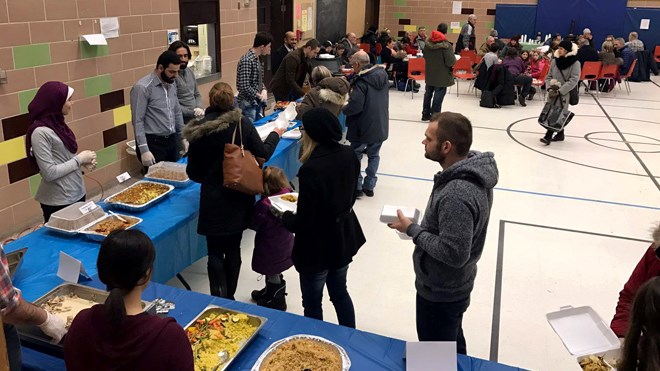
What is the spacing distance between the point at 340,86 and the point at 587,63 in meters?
8.35

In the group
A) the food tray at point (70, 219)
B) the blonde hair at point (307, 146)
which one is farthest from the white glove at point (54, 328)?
the blonde hair at point (307, 146)

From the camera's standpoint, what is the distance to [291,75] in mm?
6762

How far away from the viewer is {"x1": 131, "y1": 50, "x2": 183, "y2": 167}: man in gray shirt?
163 inches

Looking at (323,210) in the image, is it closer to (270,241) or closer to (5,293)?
(270,241)

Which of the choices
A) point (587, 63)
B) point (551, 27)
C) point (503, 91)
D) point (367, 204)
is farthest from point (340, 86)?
point (551, 27)

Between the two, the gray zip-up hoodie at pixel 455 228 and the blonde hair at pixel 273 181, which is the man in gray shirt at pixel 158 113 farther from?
the gray zip-up hoodie at pixel 455 228

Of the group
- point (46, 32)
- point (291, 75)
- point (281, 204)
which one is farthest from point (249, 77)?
point (281, 204)

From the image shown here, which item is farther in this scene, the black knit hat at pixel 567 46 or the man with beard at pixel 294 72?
the black knit hat at pixel 567 46

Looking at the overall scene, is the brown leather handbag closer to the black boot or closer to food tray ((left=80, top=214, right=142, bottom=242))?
food tray ((left=80, top=214, right=142, bottom=242))

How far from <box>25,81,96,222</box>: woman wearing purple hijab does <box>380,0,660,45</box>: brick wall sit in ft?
47.8

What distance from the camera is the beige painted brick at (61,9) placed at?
15.3ft

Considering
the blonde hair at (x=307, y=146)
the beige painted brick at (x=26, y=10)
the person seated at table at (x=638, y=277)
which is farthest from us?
the beige painted brick at (x=26, y=10)

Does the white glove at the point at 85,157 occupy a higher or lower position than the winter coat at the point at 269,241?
higher

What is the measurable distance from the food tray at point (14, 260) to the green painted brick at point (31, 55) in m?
2.33
